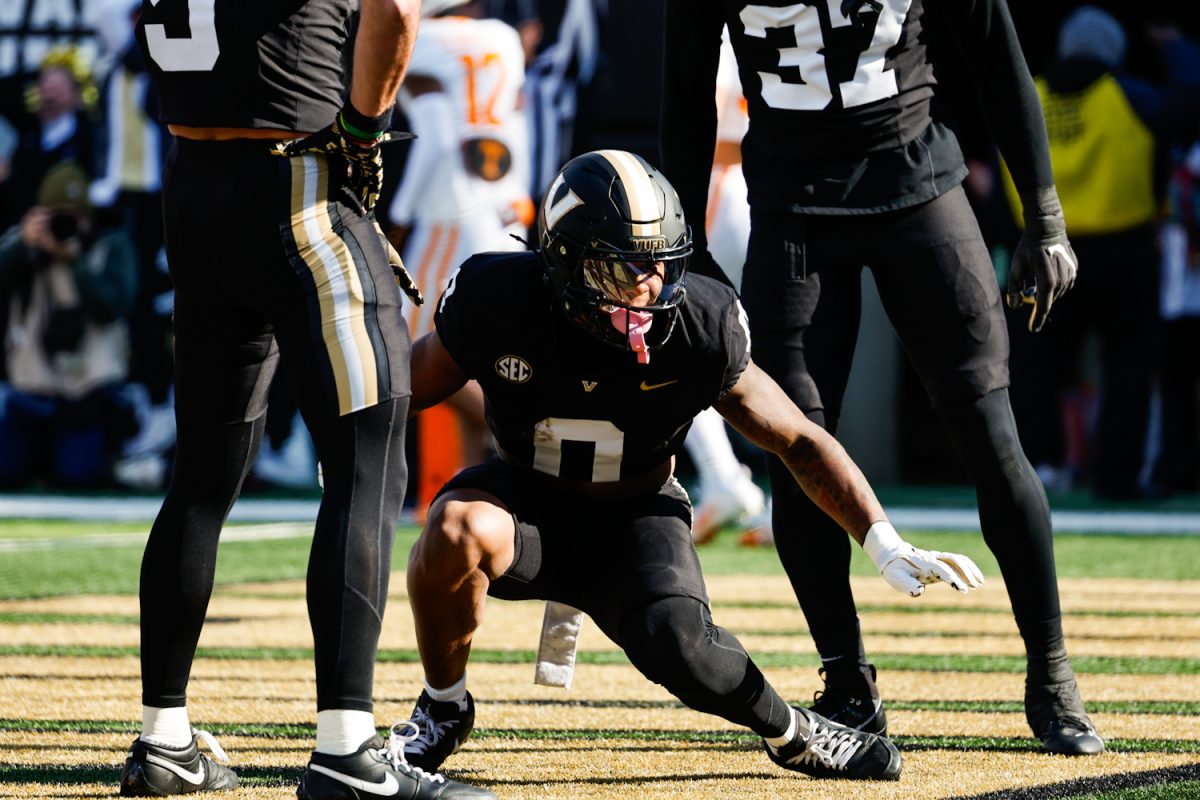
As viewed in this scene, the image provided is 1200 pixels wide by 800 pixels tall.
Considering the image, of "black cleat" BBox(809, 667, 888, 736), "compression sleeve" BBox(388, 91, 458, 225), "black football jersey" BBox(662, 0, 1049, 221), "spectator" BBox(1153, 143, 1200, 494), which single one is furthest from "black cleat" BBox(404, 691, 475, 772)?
"spectator" BBox(1153, 143, 1200, 494)

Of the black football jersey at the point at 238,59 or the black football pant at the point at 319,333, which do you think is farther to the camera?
the black football jersey at the point at 238,59

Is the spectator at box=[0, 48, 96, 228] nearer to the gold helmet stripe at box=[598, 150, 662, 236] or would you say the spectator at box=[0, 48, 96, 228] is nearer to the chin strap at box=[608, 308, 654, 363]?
the gold helmet stripe at box=[598, 150, 662, 236]

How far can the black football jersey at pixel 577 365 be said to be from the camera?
355 cm

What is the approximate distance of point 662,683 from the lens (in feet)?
11.6

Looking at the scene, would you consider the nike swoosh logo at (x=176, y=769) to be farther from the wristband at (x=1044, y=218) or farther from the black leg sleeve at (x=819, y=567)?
the wristband at (x=1044, y=218)

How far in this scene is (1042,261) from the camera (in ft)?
13.1

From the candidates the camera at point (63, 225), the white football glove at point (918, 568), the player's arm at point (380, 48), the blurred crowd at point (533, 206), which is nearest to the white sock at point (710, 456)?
the blurred crowd at point (533, 206)

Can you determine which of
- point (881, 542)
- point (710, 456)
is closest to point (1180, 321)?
point (710, 456)

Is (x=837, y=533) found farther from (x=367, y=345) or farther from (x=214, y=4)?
(x=214, y=4)

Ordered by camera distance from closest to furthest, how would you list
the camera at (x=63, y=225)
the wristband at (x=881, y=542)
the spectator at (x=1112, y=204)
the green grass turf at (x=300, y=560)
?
the wristband at (x=881, y=542) < the green grass turf at (x=300, y=560) < the spectator at (x=1112, y=204) < the camera at (x=63, y=225)

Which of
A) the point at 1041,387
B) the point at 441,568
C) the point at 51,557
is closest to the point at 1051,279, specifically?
the point at 441,568

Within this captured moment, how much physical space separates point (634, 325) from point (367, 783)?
93 cm

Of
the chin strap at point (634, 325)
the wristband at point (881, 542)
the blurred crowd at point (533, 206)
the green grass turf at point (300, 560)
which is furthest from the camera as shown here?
the blurred crowd at point (533, 206)

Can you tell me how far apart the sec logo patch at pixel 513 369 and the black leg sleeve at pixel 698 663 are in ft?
1.59
